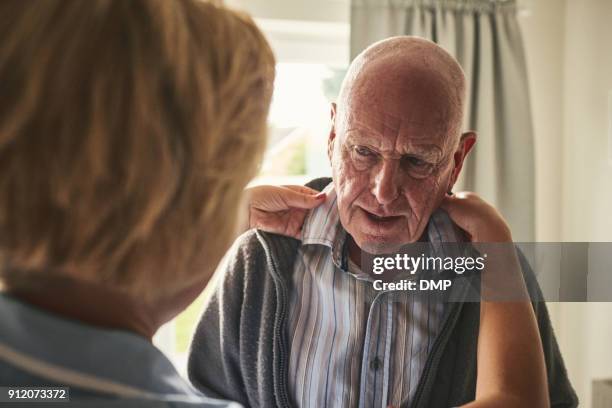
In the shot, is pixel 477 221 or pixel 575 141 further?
pixel 575 141

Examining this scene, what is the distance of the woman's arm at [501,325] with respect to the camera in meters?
0.65

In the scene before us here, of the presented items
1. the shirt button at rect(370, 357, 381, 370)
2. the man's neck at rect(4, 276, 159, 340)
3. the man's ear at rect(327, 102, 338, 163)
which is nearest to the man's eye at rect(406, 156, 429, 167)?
the man's ear at rect(327, 102, 338, 163)

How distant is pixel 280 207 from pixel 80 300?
1.15 ft

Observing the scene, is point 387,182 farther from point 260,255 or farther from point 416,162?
point 260,255

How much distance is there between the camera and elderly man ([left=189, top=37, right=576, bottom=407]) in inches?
A: 26.0

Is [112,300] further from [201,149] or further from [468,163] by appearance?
[468,163]

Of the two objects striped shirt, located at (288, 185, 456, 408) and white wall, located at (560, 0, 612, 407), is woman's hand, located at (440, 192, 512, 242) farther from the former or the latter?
white wall, located at (560, 0, 612, 407)

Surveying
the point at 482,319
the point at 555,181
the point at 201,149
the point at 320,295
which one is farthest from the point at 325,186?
the point at 555,181

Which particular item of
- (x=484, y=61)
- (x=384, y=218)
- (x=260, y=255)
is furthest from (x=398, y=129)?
(x=484, y=61)

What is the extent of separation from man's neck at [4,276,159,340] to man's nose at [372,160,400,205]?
33cm

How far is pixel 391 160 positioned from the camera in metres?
0.68

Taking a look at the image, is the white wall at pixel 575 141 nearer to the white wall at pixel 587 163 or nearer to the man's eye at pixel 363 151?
the white wall at pixel 587 163

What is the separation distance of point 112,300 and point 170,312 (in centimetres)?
6

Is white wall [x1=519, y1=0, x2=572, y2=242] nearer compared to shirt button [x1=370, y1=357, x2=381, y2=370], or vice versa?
shirt button [x1=370, y1=357, x2=381, y2=370]
